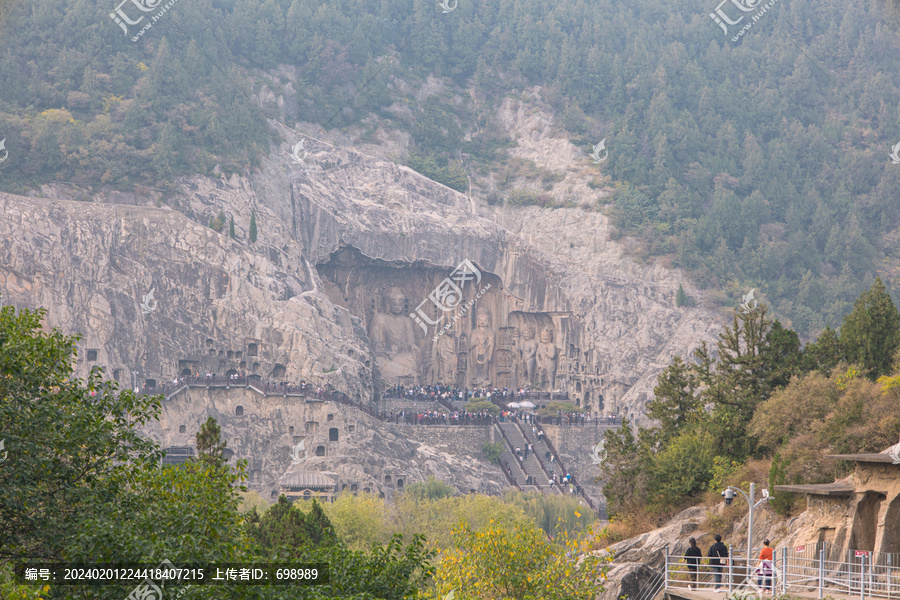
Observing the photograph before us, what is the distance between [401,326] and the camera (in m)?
86.1

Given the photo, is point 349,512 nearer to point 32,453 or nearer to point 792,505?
point 792,505

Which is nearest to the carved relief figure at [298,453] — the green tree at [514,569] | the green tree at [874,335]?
the green tree at [874,335]

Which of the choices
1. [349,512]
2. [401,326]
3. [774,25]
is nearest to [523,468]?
[349,512]

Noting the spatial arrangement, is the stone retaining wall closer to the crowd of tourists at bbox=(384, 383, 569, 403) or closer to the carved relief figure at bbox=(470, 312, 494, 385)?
the crowd of tourists at bbox=(384, 383, 569, 403)

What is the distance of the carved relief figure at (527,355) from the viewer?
8369 centimetres

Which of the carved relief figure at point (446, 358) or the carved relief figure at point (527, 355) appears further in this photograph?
the carved relief figure at point (446, 358)

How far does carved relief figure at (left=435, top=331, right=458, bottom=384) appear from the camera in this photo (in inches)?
3366

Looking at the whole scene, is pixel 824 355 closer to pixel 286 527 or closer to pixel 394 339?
pixel 286 527

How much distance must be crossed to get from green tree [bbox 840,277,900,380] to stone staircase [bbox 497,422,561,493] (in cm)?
2993

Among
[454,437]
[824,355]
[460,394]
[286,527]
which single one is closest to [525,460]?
[454,437]

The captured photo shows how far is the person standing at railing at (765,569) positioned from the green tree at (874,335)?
17019 millimetres

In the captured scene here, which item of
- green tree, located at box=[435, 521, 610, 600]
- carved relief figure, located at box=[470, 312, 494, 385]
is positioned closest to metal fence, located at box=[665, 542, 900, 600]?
green tree, located at box=[435, 521, 610, 600]

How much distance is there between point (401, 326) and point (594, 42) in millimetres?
40881

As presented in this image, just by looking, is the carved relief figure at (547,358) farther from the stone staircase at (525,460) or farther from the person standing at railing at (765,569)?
the person standing at railing at (765,569)
